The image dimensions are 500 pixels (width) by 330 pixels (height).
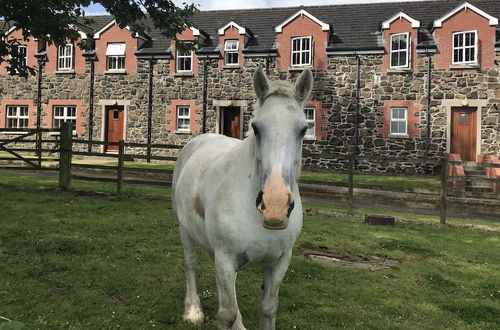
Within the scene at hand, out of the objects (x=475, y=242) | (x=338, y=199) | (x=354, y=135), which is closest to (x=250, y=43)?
(x=354, y=135)

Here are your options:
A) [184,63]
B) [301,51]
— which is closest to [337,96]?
Answer: [301,51]

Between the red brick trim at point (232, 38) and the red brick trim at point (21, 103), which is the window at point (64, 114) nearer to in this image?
the red brick trim at point (21, 103)

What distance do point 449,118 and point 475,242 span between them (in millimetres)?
14547

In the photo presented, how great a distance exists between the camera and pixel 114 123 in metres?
25.9

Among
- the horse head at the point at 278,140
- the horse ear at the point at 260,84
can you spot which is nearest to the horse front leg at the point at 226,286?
the horse head at the point at 278,140

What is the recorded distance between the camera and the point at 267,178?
239cm

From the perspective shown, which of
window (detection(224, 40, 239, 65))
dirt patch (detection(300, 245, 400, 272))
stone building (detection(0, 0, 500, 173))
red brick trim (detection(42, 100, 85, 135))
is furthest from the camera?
red brick trim (detection(42, 100, 85, 135))

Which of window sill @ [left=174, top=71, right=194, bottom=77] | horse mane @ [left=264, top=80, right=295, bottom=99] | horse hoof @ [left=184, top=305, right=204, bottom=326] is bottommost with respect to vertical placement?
horse hoof @ [left=184, top=305, right=204, bottom=326]

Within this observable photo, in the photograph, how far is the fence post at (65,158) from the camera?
11641mm

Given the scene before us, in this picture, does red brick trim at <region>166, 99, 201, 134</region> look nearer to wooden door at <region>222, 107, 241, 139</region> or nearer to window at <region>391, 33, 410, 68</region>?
wooden door at <region>222, 107, 241, 139</region>

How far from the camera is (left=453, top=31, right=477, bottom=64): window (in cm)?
2045

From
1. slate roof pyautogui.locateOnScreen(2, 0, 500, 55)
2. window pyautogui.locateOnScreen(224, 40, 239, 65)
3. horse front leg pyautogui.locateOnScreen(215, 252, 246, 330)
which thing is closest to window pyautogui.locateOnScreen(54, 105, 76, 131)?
slate roof pyautogui.locateOnScreen(2, 0, 500, 55)

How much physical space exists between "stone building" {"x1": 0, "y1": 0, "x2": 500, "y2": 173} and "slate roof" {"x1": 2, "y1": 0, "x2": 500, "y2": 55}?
81 mm

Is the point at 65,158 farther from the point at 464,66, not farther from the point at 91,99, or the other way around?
the point at 464,66
